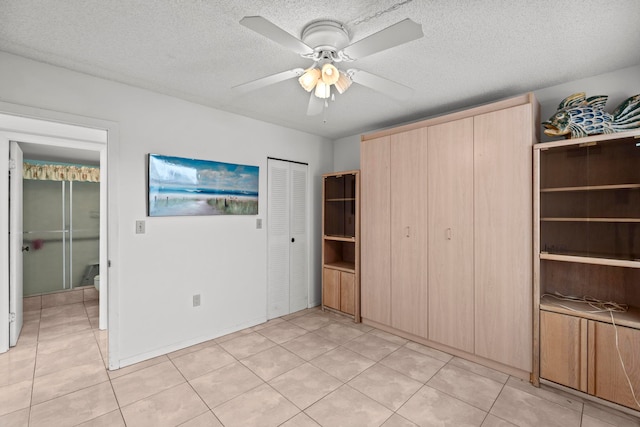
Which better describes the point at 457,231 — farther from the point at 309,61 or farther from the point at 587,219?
the point at 309,61

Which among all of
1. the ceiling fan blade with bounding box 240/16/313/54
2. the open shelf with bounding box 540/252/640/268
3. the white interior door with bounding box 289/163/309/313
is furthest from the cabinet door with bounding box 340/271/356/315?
the ceiling fan blade with bounding box 240/16/313/54

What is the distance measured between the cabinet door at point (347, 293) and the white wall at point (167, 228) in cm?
101

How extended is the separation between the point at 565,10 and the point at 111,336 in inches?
154

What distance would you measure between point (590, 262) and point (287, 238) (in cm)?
298

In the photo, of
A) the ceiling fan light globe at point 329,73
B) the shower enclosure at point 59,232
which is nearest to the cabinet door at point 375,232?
the ceiling fan light globe at point 329,73

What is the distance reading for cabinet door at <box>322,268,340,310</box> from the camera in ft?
12.8

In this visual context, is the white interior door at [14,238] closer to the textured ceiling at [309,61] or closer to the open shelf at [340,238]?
the textured ceiling at [309,61]

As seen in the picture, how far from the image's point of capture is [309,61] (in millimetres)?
2166

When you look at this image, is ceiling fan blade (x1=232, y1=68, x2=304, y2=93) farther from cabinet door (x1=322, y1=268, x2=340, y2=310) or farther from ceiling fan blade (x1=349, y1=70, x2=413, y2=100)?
cabinet door (x1=322, y1=268, x2=340, y2=310)

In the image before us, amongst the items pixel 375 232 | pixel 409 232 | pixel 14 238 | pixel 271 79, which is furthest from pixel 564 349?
pixel 14 238

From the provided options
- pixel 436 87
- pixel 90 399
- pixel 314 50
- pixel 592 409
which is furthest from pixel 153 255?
pixel 592 409

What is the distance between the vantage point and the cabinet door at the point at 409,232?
3.01 meters

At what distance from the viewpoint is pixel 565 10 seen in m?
1.61

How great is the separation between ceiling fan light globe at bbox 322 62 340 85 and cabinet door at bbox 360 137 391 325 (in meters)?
1.64
